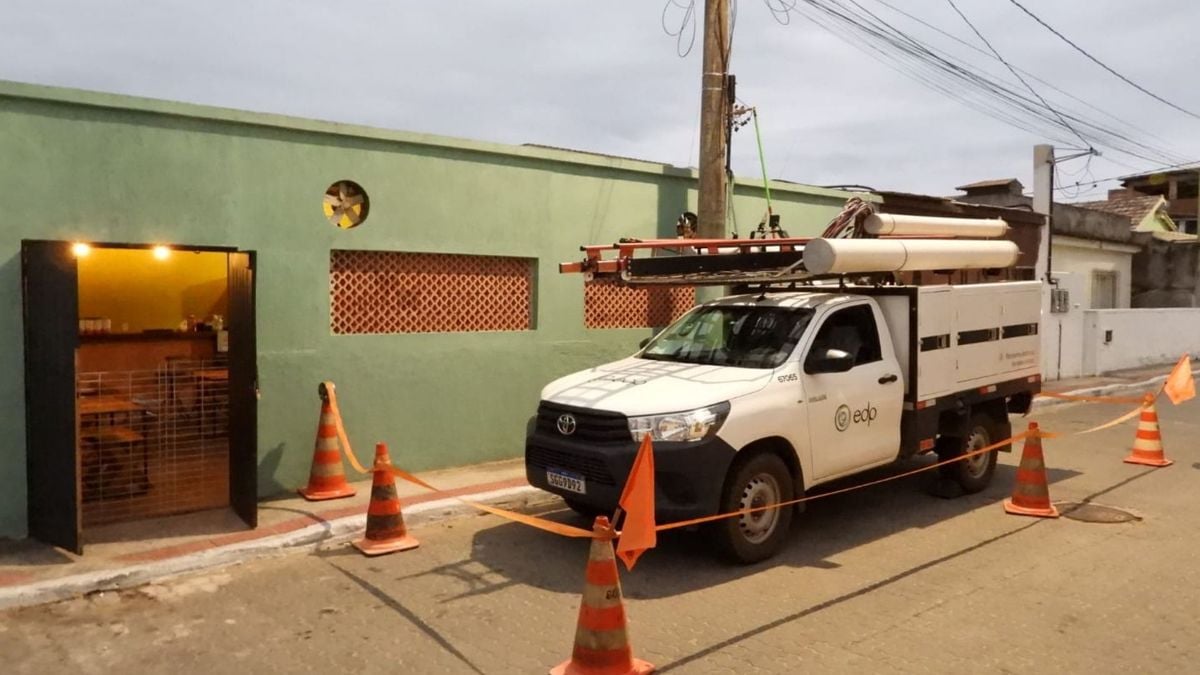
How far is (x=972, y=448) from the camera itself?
8.10 m

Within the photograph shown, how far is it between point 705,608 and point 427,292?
468 centimetres

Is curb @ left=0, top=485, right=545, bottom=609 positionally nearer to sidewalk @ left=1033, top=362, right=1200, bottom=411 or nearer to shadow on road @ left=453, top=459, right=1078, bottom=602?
shadow on road @ left=453, top=459, right=1078, bottom=602

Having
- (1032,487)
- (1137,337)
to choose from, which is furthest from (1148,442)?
(1137,337)

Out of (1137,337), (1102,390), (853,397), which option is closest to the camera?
(853,397)

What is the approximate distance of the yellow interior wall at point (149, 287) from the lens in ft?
35.7

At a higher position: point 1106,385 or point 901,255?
point 901,255

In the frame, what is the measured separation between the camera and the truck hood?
5734mm

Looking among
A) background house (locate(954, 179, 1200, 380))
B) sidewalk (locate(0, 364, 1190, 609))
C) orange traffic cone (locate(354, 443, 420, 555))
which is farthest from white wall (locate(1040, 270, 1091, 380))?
orange traffic cone (locate(354, 443, 420, 555))

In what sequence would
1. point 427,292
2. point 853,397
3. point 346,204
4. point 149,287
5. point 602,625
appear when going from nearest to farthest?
1. point 602,625
2. point 853,397
3. point 346,204
4. point 427,292
5. point 149,287

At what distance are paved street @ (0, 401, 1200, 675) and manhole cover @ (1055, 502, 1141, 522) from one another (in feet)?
0.71

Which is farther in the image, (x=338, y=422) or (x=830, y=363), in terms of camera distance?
(x=338, y=422)

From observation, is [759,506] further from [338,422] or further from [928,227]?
[338,422]

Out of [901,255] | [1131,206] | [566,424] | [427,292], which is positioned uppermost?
[1131,206]

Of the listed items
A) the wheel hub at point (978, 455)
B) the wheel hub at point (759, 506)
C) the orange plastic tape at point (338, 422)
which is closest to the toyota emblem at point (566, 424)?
the wheel hub at point (759, 506)
